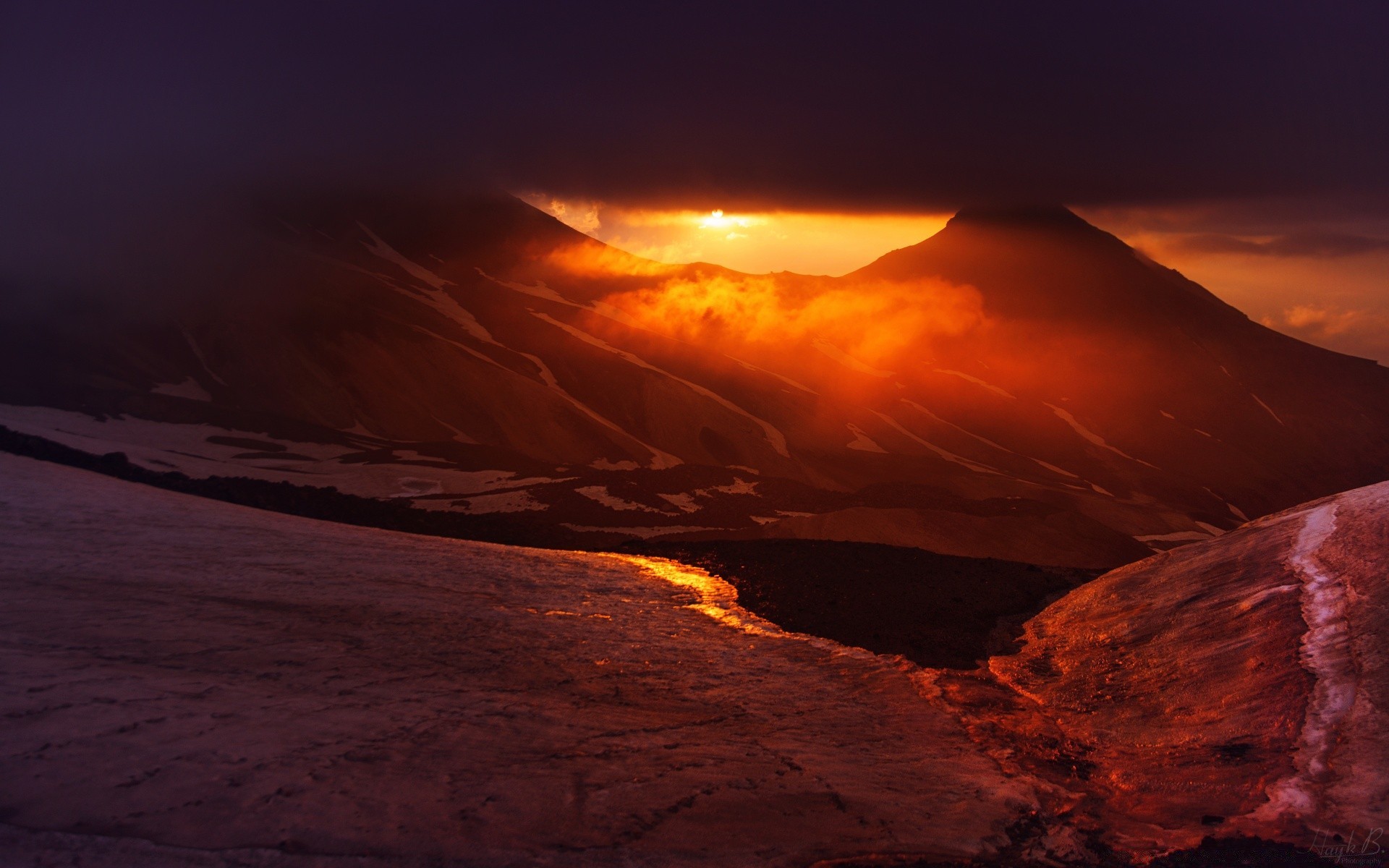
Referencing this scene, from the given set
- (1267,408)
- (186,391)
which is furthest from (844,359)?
(186,391)

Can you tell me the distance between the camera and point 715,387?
5900cm

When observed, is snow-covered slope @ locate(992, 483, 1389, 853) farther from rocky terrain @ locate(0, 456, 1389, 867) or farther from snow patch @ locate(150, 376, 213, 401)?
snow patch @ locate(150, 376, 213, 401)

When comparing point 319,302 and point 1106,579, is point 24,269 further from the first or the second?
point 1106,579

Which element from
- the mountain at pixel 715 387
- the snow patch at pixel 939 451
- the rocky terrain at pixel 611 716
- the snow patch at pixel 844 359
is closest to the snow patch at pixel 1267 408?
the mountain at pixel 715 387

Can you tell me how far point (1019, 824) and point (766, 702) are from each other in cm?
250

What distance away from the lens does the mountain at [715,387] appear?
34688mm

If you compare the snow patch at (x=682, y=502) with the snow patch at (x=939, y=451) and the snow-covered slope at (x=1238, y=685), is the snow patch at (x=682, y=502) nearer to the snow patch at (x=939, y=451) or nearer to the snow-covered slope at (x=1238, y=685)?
the snow patch at (x=939, y=451)

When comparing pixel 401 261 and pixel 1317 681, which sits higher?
pixel 401 261

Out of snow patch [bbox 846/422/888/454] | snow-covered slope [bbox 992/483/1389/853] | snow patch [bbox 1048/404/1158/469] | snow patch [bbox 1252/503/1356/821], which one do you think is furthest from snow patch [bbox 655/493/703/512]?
snow patch [bbox 1048/404/1158/469]

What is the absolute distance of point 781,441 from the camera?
51.8 meters

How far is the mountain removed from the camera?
3469 cm

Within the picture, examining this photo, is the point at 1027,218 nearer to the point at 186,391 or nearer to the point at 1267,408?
the point at 1267,408

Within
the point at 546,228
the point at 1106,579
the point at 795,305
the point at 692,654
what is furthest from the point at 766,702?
the point at 546,228

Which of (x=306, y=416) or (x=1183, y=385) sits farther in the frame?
(x=1183, y=385)
